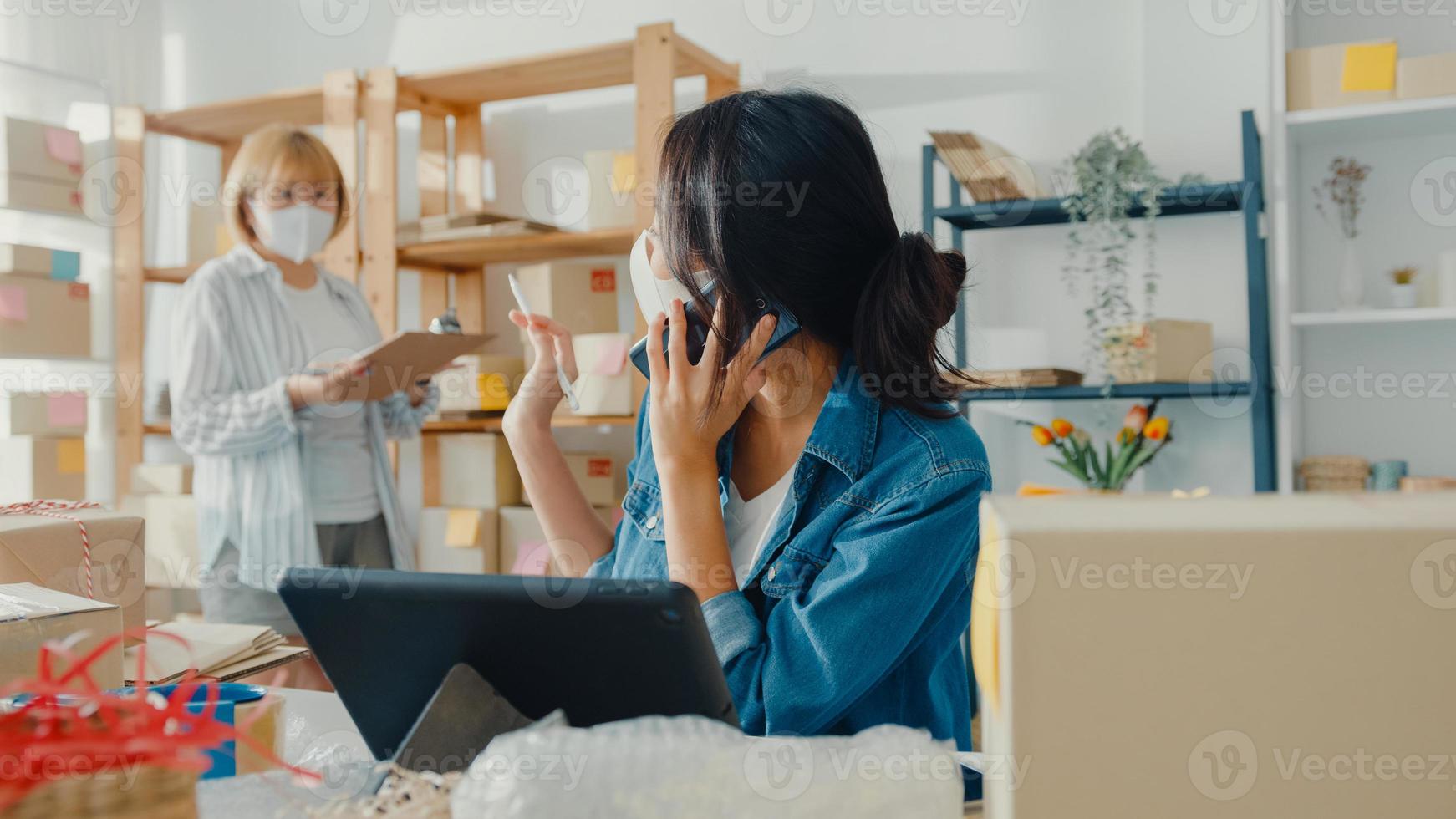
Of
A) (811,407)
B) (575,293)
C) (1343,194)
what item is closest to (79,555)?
(811,407)

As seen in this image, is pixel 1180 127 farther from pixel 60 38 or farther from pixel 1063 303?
pixel 60 38

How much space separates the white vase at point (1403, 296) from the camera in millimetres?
2510

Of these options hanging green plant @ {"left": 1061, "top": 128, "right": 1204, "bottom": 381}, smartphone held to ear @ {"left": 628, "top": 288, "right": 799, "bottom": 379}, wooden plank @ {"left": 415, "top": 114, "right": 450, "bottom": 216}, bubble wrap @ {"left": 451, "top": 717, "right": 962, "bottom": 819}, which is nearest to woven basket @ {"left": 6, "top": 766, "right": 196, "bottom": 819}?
bubble wrap @ {"left": 451, "top": 717, "right": 962, "bottom": 819}

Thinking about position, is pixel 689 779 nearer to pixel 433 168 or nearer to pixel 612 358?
pixel 612 358

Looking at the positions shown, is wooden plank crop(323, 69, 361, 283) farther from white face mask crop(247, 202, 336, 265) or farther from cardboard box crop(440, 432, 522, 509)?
white face mask crop(247, 202, 336, 265)

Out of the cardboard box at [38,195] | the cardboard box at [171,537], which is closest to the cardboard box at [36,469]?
the cardboard box at [171,537]

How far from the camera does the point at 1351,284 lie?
257cm

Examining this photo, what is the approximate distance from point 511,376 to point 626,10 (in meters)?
1.16

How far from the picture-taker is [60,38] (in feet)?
11.2

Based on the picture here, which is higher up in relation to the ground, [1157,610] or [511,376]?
[511,376]

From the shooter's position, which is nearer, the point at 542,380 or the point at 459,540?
the point at 542,380

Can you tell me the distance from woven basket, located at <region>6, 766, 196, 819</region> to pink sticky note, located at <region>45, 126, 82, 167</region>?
308 centimetres

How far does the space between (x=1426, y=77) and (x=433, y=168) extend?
8.41ft

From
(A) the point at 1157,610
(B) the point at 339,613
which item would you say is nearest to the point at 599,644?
(B) the point at 339,613
